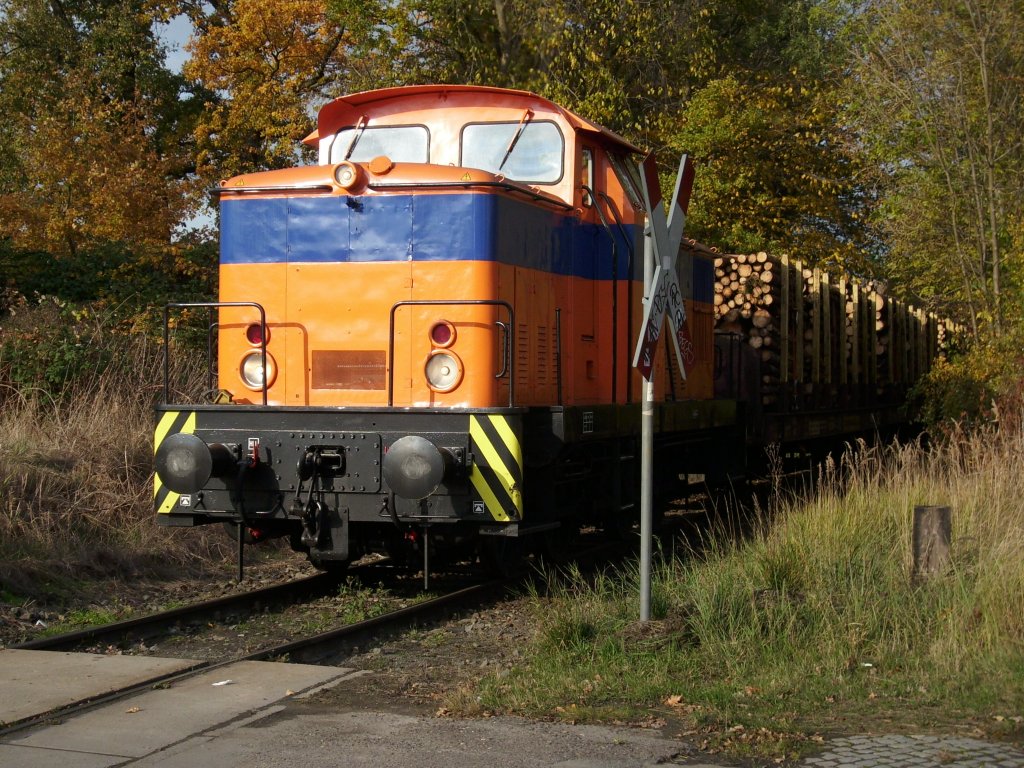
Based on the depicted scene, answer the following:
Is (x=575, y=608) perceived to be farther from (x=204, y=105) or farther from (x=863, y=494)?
(x=204, y=105)

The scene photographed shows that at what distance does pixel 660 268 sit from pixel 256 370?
317cm

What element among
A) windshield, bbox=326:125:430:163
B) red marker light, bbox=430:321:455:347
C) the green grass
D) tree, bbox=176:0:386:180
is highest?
tree, bbox=176:0:386:180

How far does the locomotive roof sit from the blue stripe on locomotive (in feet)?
2.45

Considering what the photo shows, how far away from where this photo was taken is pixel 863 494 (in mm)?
9055

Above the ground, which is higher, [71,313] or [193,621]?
[71,313]

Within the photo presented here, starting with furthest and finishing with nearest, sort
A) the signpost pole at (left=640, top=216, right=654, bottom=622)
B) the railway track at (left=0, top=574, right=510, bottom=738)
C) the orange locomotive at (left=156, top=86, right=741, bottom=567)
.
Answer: the orange locomotive at (left=156, top=86, right=741, bottom=567), the signpost pole at (left=640, top=216, right=654, bottom=622), the railway track at (left=0, top=574, right=510, bottom=738)

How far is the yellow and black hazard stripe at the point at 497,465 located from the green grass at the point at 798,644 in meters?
0.60

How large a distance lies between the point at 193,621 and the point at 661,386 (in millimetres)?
4323

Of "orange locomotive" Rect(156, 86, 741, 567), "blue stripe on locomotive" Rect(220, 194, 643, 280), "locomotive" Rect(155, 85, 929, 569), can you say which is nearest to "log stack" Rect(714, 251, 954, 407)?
"locomotive" Rect(155, 85, 929, 569)

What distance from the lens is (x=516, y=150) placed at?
27.1 ft

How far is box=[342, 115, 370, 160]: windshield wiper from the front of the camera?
28.1ft

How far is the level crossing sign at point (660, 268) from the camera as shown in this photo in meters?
5.74

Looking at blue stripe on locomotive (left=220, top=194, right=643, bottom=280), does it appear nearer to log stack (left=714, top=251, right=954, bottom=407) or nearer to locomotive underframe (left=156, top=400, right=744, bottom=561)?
locomotive underframe (left=156, top=400, right=744, bottom=561)

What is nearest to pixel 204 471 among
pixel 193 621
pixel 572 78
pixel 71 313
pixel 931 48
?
pixel 193 621
